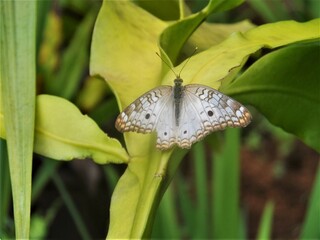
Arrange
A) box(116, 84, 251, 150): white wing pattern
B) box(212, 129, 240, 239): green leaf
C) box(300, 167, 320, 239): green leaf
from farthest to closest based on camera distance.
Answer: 1. box(212, 129, 240, 239): green leaf
2. box(300, 167, 320, 239): green leaf
3. box(116, 84, 251, 150): white wing pattern

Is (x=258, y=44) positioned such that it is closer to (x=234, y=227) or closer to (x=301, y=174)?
(x=234, y=227)

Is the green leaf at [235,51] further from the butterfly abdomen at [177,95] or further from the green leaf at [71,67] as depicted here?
the green leaf at [71,67]

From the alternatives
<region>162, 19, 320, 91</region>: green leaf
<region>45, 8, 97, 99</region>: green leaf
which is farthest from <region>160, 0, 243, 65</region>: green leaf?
<region>45, 8, 97, 99</region>: green leaf

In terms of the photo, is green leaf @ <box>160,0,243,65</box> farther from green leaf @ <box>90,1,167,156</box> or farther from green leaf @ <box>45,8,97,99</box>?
green leaf @ <box>45,8,97,99</box>

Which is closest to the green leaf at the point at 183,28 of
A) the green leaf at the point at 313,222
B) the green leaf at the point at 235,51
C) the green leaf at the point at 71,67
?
the green leaf at the point at 235,51

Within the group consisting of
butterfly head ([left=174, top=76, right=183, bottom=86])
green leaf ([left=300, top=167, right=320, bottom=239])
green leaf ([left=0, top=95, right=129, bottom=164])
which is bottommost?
green leaf ([left=300, top=167, right=320, bottom=239])

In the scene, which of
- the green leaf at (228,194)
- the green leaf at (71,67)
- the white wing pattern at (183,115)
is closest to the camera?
the white wing pattern at (183,115)

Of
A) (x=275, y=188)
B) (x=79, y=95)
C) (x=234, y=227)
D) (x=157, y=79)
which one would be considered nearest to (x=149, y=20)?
(x=157, y=79)

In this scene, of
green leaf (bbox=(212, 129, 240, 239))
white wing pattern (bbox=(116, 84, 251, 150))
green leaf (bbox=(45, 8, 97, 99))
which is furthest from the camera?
green leaf (bbox=(45, 8, 97, 99))
